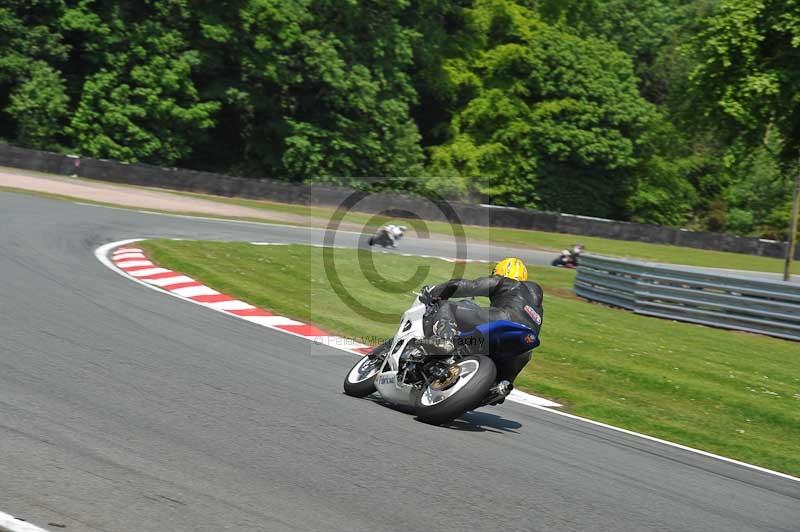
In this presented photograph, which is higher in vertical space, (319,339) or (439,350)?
(439,350)

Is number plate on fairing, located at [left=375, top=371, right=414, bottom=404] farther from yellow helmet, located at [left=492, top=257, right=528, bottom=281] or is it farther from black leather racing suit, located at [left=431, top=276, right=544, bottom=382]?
yellow helmet, located at [left=492, top=257, right=528, bottom=281]

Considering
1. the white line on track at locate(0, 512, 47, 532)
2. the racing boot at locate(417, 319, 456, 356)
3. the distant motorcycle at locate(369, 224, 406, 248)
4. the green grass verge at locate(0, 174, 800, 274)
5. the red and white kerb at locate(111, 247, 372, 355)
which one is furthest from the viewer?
the green grass verge at locate(0, 174, 800, 274)

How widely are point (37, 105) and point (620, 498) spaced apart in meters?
37.4

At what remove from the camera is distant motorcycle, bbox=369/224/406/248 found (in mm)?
24125

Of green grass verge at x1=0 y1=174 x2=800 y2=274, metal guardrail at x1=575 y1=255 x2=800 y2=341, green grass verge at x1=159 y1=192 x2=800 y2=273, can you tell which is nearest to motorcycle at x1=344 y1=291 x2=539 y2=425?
metal guardrail at x1=575 y1=255 x2=800 y2=341

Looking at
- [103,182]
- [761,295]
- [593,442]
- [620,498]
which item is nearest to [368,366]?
[593,442]

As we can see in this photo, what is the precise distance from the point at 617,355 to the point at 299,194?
23.3 metres

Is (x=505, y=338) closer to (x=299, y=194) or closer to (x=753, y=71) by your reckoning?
(x=753, y=71)

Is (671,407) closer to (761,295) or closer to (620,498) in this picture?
(620,498)

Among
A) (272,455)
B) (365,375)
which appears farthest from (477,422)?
(272,455)

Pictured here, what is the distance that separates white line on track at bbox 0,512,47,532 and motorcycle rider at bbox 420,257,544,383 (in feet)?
→ 13.2

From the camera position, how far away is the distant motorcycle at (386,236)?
24125mm

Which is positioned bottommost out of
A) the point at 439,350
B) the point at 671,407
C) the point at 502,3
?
the point at 671,407

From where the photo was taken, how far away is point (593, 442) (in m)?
8.40
